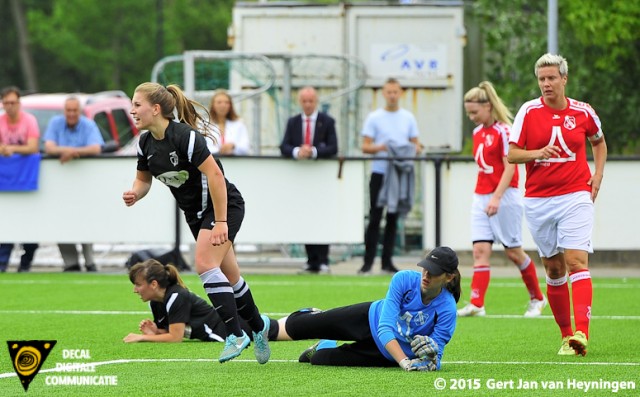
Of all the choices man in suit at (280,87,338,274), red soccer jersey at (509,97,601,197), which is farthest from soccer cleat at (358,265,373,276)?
red soccer jersey at (509,97,601,197)

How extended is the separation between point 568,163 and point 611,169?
7382 millimetres

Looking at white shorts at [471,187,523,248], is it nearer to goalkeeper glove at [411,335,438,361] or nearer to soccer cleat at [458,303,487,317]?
soccer cleat at [458,303,487,317]

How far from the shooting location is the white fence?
17.4 metres

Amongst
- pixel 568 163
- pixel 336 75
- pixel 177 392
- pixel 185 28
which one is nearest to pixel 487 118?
pixel 568 163

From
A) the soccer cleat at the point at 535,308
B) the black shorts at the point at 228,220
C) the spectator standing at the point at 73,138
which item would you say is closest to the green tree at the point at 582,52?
the spectator standing at the point at 73,138

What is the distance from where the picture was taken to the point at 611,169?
676 inches

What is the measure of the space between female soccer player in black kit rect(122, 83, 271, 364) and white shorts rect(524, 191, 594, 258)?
2.16 meters

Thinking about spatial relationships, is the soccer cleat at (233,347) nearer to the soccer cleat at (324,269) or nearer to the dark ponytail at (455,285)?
the dark ponytail at (455,285)

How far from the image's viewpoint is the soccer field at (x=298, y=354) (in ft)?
26.4

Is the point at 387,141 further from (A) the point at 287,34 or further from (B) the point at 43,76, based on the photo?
(B) the point at 43,76

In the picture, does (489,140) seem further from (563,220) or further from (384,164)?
(384,164)

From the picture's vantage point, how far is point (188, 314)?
10844 mm

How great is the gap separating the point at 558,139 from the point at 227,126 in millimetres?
8311

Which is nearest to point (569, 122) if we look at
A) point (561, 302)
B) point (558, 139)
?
point (558, 139)
